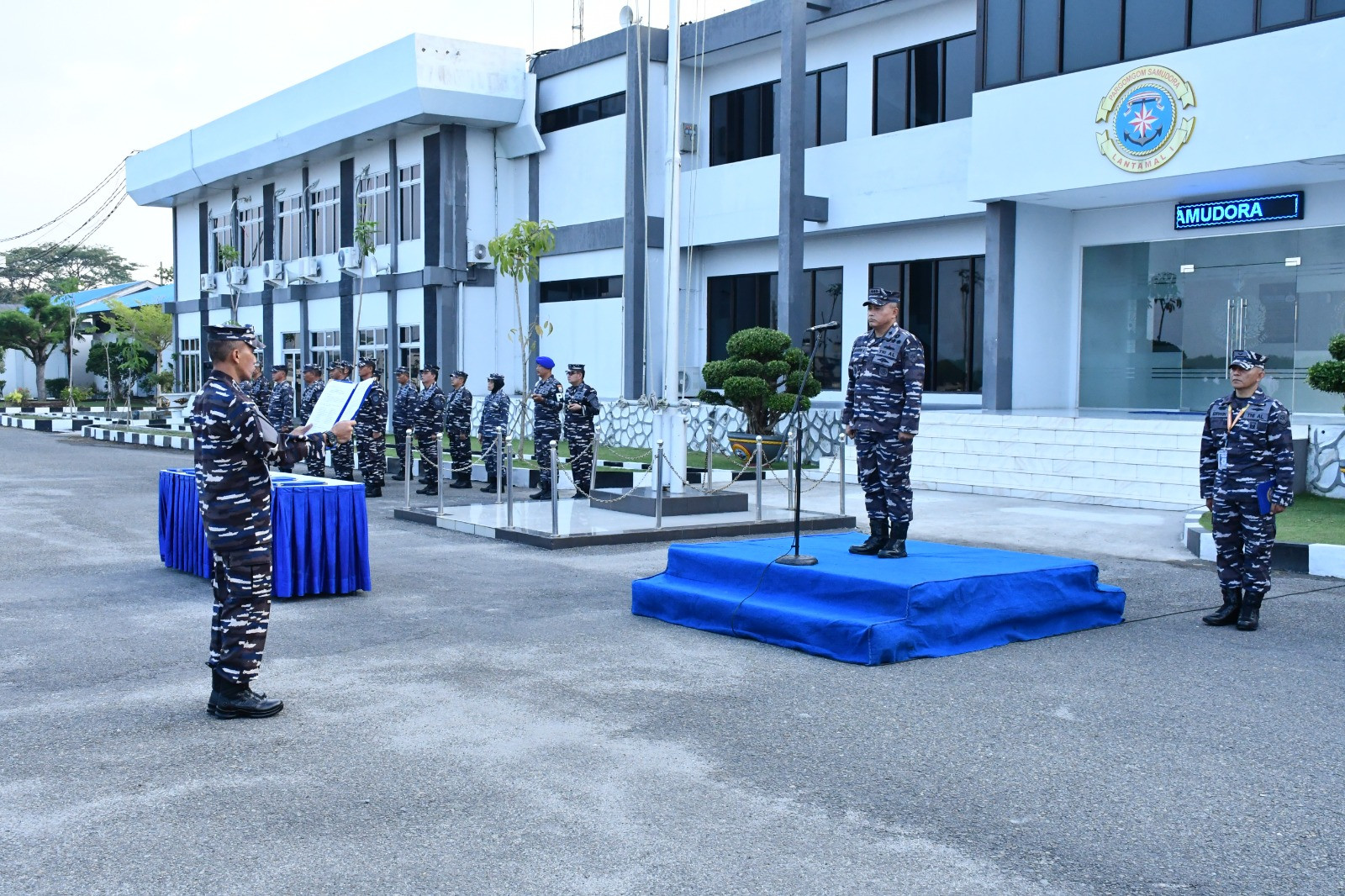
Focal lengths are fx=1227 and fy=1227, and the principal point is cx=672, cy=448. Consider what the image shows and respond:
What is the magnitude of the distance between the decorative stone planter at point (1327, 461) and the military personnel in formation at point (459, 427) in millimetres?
11634

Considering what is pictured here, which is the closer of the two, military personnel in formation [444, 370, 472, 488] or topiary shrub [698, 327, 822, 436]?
military personnel in formation [444, 370, 472, 488]

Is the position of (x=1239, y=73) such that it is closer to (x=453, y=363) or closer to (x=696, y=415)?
(x=696, y=415)

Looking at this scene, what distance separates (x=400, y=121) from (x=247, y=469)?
85.5 ft

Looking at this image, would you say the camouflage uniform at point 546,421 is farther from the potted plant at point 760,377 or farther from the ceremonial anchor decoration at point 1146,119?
the ceremonial anchor decoration at point 1146,119

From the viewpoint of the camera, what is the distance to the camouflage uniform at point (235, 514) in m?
6.10

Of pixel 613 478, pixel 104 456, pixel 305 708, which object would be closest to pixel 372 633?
pixel 305 708

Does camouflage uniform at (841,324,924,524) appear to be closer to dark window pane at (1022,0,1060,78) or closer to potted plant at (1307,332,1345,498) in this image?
potted plant at (1307,332,1345,498)

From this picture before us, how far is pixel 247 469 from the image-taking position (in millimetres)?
6207

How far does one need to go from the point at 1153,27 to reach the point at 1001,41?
8.68 ft

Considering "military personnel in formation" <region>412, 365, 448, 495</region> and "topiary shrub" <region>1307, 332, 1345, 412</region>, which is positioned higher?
"topiary shrub" <region>1307, 332, 1345, 412</region>

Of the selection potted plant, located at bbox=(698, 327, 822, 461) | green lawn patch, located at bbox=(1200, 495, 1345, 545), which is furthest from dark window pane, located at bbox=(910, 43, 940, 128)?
green lawn patch, located at bbox=(1200, 495, 1345, 545)

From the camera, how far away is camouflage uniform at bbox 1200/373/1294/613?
837cm

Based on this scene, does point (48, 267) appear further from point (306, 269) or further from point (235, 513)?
point (235, 513)

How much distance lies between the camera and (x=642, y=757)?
18.0 ft
